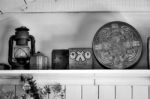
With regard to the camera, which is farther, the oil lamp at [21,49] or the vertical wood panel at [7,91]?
the vertical wood panel at [7,91]

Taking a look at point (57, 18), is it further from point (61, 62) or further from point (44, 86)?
point (44, 86)

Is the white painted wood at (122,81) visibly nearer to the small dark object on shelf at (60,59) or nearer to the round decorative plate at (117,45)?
the round decorative plate at (117,45)

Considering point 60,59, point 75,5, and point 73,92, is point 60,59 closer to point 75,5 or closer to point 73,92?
point 73,92

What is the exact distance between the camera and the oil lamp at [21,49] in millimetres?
1643

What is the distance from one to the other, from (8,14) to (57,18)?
0.33 meters

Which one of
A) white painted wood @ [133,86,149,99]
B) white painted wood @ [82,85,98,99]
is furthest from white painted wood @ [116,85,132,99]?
white painted wood @ [82,85,98,99]

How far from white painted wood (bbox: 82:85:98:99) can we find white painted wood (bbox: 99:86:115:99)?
31mm

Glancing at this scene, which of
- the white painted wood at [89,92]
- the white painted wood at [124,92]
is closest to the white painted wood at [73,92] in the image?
the white painted wood at [89,92]

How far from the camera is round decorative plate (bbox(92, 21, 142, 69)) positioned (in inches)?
66.4

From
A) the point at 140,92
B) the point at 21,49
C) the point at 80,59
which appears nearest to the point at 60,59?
the point at 80,59

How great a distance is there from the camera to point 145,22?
5.83 feet

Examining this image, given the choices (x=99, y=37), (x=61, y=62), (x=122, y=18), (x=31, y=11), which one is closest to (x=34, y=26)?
(x=31, y=11)

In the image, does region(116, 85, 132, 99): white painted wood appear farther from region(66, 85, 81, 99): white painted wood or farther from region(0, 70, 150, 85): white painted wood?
region(66, 85, 81, 99): white painted wood

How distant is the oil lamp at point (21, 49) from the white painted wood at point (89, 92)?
1.27 ft
